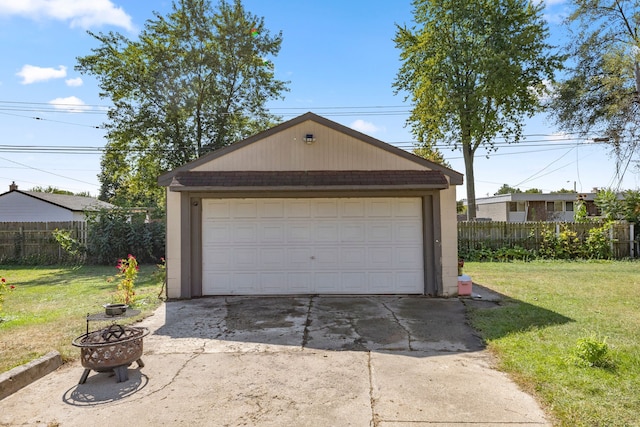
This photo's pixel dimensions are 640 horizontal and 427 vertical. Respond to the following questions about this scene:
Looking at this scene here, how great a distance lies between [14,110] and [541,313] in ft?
83.5

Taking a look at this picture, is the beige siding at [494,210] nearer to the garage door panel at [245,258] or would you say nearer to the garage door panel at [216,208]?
the garage door panel at [245,258]

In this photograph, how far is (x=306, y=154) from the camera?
25.9 feet

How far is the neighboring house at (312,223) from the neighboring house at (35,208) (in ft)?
55.3

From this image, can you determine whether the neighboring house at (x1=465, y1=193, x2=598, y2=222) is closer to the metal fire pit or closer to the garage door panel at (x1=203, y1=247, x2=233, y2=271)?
the garage door panel at (x1=203, y1=247, x2=233, y2=271)

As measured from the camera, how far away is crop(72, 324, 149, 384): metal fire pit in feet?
11.8

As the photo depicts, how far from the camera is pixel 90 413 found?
3131mm

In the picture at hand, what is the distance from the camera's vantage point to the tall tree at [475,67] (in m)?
19.8

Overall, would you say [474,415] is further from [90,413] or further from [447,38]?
[447,38]

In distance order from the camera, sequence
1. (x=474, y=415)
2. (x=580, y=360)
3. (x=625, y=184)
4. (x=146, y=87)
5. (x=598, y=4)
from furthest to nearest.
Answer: (x=146, y=87), (x=598, y=4), (x=625, y=184), (x=580, y=360), (x=474, y=415)

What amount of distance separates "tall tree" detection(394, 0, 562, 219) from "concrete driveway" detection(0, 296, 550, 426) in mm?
16569

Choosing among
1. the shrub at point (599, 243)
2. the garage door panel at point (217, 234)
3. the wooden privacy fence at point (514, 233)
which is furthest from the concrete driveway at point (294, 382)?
the shrub at point (599, 243)

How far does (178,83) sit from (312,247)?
15967 millimetres

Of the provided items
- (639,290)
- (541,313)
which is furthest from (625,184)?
(541,313)

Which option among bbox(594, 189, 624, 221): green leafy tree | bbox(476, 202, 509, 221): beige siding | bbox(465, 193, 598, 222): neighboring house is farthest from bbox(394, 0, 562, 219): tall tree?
bbox(476, 202, 509, 221): beige siding
